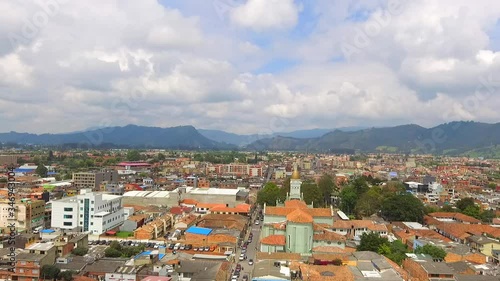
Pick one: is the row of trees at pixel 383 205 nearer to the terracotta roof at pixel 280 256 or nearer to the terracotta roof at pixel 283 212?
the terracotta roof at pixel 283 212

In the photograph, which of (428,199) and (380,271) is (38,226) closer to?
(380,271)

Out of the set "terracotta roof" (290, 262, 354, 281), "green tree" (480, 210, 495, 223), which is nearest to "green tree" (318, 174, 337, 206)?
"green tree" (480, 210, 495, 223)

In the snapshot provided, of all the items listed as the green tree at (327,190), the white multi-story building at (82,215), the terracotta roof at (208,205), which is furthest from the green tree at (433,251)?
the green tree at (327,190)

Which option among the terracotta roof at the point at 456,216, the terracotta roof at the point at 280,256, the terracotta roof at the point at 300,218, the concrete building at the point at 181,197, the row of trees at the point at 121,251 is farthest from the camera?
the concrete building at the point at 181,197

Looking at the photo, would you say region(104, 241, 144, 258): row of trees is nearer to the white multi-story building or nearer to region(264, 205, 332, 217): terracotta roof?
the white multi-story building

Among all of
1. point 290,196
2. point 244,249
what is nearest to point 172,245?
point 244,249
